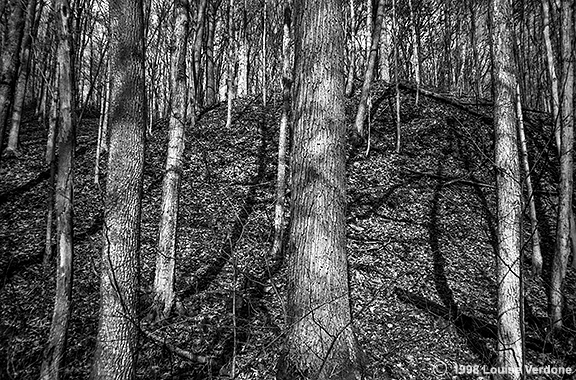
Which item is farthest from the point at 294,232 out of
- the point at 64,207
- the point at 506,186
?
the point at 506,186

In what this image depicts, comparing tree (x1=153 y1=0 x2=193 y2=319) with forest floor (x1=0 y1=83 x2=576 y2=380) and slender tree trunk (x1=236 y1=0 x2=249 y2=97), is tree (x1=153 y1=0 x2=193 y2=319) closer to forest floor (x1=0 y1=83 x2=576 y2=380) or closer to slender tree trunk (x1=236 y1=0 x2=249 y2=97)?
forest floor (x1=0 y1=83 x2=576 y2=380)

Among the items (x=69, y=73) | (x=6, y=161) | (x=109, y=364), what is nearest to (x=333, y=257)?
(x=109, y=364)

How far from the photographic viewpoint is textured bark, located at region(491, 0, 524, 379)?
385 cm

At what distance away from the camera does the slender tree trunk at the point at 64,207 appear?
350 centimetres

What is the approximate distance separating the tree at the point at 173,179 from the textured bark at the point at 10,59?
7.13 ft

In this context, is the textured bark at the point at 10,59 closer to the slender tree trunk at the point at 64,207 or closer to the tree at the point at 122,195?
the slender tree trunk at the point at 64,207

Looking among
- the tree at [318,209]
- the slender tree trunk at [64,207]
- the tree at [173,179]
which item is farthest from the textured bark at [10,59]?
the tree at [318,209]

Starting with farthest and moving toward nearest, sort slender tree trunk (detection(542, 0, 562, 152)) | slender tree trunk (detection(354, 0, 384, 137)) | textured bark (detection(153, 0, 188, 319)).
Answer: slender tree trunk (detection(354, 0, 384, 137)) < slender tree trunk (detection(542, 0, 562, 152)) < textured bark (detection(153, 0, 188, 319))

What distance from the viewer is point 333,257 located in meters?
3.33

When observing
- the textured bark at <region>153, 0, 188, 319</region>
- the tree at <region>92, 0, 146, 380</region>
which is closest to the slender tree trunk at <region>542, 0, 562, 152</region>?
the textured bark at <region>153, 0, 188, 319</region>

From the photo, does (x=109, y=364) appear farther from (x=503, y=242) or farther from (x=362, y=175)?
(x=362, y=175)

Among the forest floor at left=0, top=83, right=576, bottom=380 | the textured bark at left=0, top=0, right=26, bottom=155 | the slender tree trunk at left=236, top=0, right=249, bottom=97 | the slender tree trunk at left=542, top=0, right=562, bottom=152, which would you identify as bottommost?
the forest floor at left=0, top=83, right=576, bottom=380

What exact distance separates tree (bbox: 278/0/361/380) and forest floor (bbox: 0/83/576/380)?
1.03 feet

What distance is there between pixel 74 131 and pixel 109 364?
245 centimetres
